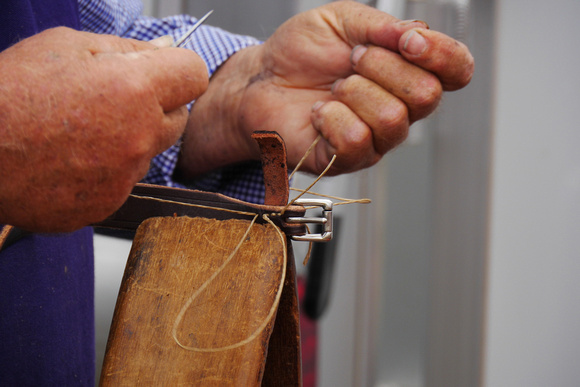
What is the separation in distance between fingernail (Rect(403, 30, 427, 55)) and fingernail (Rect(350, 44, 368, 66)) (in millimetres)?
75

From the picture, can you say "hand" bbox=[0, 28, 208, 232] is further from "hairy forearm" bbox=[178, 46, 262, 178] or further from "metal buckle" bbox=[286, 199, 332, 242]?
"hairy forearm" bbox=[178, 46, 262, 178]

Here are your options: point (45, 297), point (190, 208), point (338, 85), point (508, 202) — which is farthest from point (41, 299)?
point (508, 202)

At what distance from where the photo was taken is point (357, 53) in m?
0.67

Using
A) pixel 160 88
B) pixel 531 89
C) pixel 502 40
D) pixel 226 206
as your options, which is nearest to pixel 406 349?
pixel 531 89

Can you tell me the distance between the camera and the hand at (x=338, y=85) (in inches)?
24.5

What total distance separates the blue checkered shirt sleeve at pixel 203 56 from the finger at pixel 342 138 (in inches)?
8.6

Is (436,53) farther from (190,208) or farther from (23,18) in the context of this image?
(23,18)

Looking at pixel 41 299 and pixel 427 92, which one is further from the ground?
pixel 427 92

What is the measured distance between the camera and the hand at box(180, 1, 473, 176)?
0.62m

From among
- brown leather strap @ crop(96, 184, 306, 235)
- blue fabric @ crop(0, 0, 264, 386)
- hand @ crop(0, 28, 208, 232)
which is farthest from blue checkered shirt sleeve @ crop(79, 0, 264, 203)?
hand @ crop(0, 28, 208, 232)

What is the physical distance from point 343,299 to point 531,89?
94 cm

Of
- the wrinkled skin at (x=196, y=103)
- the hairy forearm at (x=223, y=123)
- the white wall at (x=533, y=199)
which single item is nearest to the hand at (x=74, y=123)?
the wrinkled skin at (x=196, y=103)

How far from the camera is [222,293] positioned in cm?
44

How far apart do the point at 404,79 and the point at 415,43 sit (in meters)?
0.05
